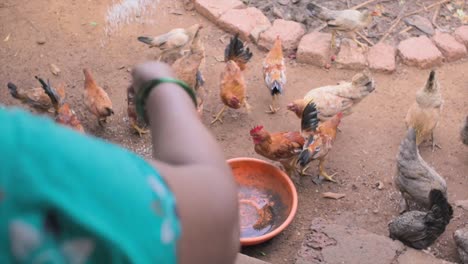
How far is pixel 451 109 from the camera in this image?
5773mm

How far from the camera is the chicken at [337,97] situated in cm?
523

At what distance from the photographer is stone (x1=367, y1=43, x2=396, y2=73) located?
616 centimetres

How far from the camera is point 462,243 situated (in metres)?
4.01

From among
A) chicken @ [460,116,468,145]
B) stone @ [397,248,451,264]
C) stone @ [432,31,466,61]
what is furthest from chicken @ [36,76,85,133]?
Answer: stone @ [432,31,466,61]

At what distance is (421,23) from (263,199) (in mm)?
3392

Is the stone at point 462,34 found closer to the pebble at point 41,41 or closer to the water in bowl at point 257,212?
the water in bowl at point 257,212

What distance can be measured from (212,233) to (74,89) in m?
4.89

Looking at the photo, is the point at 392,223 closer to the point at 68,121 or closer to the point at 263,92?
the point at 263,92

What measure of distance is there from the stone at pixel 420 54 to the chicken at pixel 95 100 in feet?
10.8

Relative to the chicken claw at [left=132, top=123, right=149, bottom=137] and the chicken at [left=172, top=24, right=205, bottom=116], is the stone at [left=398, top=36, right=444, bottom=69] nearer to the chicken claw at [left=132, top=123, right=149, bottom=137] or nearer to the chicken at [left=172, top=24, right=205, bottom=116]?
the chicken at [left=172, top=24, right=205, bottom=116]

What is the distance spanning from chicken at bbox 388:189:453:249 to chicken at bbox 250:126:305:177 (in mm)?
1017

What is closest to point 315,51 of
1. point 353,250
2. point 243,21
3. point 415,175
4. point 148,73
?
point 243,21

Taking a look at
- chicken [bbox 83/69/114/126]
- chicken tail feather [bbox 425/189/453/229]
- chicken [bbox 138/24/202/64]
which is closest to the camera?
chicken tail feather [bbox 425/189/453/229]

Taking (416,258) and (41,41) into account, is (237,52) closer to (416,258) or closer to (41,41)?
(41,41)
